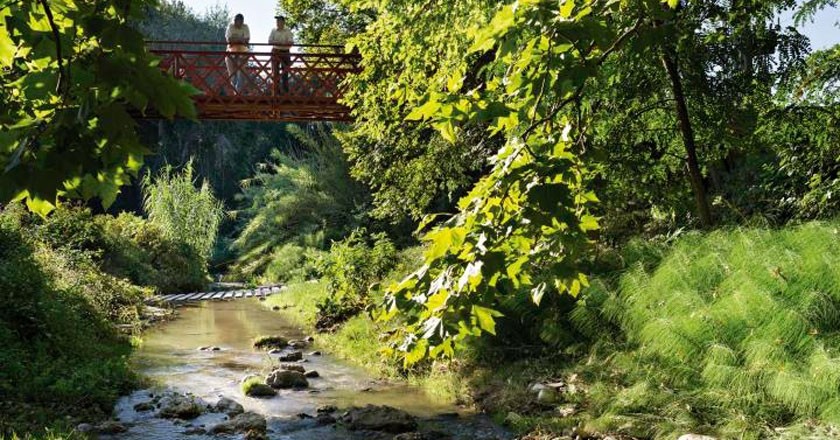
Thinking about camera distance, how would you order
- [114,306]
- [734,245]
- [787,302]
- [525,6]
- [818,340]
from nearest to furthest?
1. [525,6]
2. [818,340]
3. [787,302]
4. [734,245]
5. [114,306]

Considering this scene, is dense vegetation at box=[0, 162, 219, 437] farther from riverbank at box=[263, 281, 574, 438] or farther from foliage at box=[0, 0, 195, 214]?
riverbank at box=[263, 281, 574, 438]

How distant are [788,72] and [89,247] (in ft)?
48.8

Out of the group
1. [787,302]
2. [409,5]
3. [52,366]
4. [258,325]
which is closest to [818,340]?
[787,302]

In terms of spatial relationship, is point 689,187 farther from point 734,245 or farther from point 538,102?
point 538,102

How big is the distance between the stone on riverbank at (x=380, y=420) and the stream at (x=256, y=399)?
10cm

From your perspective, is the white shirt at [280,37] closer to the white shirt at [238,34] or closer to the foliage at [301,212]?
the white shirt at [238,34]

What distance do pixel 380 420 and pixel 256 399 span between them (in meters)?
1.88

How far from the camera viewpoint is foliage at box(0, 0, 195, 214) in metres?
2.08

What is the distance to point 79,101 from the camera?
2.21m

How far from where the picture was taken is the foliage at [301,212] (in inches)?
991

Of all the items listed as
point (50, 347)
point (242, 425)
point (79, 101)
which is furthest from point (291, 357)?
point (79, 101)

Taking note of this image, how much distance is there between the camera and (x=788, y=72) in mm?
7766

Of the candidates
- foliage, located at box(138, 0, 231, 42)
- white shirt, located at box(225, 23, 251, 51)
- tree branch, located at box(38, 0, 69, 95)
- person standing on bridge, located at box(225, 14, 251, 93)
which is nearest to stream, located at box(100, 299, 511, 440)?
tree branch, located at box(38, 0, 69, 95)

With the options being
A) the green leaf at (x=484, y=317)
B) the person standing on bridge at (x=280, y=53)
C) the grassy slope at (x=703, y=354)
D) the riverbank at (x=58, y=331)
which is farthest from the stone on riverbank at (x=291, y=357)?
the green leaf at (x=484, y=317)
